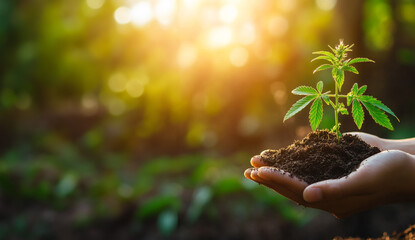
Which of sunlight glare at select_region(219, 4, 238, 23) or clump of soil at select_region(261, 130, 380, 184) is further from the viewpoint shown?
sunlight glare at select_region(219, 4, 238, 23)

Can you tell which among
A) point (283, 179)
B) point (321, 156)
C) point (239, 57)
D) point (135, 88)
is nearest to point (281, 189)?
point (283, 179)

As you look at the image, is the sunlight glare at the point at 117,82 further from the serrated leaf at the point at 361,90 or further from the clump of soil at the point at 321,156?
the serrated leaf at the point at 361,90

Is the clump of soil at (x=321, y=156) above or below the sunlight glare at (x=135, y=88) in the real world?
below

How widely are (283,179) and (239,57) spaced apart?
532 centimetres

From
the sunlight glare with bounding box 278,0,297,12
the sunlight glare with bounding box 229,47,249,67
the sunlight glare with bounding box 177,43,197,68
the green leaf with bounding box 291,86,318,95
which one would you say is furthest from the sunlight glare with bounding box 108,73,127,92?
the green leaf with bounding box 291,86,318,95

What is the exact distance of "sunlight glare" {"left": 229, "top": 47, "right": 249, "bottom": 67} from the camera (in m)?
6.72

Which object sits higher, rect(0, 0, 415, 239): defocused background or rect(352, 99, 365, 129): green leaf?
rect(0, 0, 415, 239): defocused background

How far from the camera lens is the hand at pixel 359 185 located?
1.50m

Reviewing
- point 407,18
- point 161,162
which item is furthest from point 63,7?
point 407,18

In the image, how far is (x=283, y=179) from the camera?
1635mm

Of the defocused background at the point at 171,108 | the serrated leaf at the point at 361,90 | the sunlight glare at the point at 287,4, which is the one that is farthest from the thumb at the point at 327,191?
the sunlight glare at the point at 287,4

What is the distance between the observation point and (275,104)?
20.9 ft

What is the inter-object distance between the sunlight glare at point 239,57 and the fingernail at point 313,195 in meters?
5.34

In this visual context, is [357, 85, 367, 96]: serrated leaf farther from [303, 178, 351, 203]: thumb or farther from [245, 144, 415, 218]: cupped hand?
[303, 178, 351, 203]: thumb
